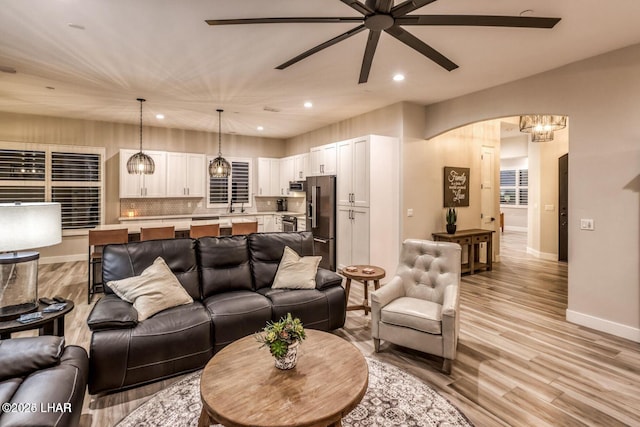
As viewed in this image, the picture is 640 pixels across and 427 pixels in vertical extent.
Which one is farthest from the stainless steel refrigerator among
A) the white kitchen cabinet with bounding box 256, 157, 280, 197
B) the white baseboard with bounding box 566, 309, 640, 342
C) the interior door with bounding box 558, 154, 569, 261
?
the interior door with bounding box 558, 154, 569, 261

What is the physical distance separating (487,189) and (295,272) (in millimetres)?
5136

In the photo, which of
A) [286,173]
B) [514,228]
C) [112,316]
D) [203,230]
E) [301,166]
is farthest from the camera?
A: [514,228]

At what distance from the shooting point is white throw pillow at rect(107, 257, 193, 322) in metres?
2.68

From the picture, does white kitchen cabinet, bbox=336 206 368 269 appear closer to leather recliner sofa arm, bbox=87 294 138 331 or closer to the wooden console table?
the wooden console table

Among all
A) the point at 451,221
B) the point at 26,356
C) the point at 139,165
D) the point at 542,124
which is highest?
the point at 542,124

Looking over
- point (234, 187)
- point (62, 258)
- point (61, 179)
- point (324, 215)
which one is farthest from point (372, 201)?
point (62, 258)

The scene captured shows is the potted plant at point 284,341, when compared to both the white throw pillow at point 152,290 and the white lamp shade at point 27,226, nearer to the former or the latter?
the white throw pillow at point 152,290

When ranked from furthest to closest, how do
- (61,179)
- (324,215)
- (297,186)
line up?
(297,186), (61,179), (324,215)

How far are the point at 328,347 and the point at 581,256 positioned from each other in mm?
3401

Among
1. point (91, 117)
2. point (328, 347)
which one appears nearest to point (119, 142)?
point (91, 117)

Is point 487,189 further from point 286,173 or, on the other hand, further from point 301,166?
point 286,173

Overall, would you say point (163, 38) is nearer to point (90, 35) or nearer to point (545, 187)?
point (90, 35)

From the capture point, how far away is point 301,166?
7789 mm

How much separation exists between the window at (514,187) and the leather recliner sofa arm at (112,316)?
42.2 feet
